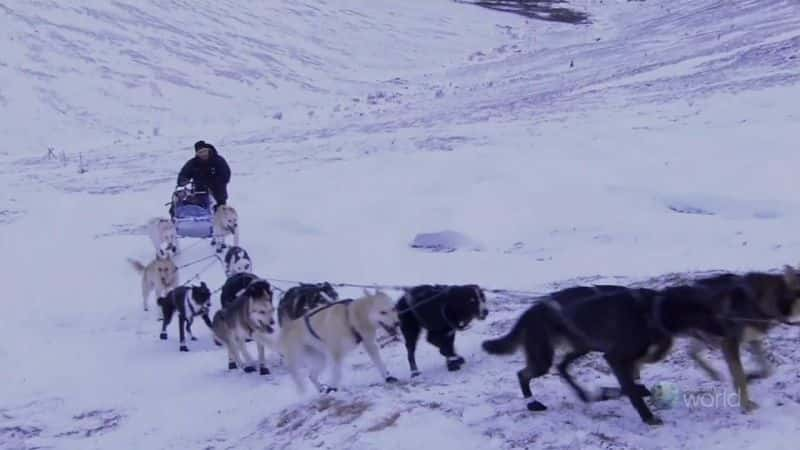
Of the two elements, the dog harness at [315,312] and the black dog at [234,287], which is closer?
the dog harness at [315,312]

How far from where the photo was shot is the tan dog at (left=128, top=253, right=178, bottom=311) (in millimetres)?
10055

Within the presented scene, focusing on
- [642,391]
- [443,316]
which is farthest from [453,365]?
[642,391]

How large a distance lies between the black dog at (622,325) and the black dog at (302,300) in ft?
8.36

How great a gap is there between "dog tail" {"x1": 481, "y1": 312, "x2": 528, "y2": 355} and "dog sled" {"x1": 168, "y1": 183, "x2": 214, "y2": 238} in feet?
22.6

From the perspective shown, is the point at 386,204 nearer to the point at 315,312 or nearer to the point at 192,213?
the point at 192,213

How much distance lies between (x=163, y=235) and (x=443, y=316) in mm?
5766

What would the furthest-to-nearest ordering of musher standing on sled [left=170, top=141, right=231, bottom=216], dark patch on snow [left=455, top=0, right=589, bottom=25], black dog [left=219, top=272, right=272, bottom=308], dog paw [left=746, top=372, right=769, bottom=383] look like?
dark patch on snow [left=455, top=0, right=589, bottom=25] < musher standing on sled [left=170, top=141, right=231, bottom=216] < black dog [left=219, top=272, right=272, bottom=308] < dog paw [left=746, top=372, right=769, bottom=383]

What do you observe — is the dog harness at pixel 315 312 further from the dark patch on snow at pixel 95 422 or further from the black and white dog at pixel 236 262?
the black and white dog at pixel 236 262

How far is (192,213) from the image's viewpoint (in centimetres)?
1215

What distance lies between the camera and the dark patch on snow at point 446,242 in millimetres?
11312

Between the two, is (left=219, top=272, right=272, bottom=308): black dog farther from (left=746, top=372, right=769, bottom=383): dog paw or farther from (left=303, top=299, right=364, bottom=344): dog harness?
(left=746, top=372, right=769, bottom=383): dog paw

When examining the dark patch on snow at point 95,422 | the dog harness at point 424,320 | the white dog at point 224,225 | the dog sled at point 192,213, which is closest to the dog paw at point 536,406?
the dog harness at point 424,320

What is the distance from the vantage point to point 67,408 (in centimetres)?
749

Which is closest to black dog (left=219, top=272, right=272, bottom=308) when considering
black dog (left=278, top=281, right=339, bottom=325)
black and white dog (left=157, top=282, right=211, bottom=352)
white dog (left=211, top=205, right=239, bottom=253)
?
black and white dog (left=157, top=282, right=211, bottom=352)
